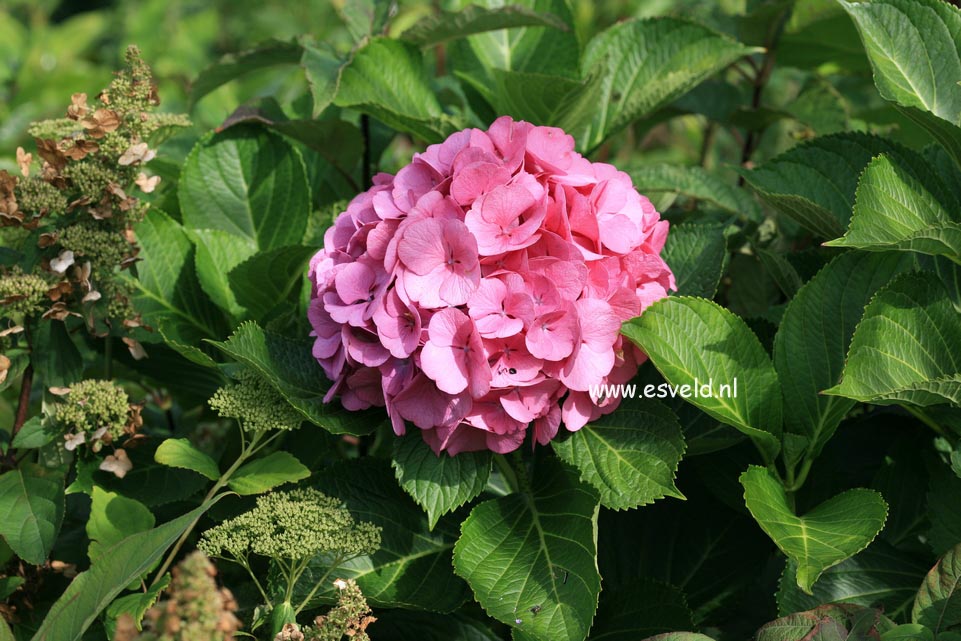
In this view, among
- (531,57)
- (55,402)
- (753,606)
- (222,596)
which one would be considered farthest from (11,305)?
(753,606)

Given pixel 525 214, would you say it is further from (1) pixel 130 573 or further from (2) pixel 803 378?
(1) pixel 130 573

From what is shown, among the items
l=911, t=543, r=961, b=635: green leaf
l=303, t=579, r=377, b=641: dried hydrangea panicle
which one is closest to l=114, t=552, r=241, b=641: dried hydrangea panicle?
l=303, t=579, r=377, b=641: dried hydrangea panicle

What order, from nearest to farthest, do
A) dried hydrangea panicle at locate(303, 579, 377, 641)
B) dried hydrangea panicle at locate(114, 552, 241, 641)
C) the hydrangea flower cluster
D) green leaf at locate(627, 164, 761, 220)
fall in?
dried hydrangea panicle at locate(114, 552, 241, 641) < dried hydrangea panicle at locate(303, 579, 377, 641) < the hydrangea flower cluster < green leaf at locate(627, 164, 761, 220)

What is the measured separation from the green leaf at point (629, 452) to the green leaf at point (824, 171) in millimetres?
334

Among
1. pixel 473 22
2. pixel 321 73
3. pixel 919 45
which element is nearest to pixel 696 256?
pixel 919 45

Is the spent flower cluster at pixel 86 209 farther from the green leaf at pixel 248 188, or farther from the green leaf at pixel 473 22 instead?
the green leaf at pixel 473 22

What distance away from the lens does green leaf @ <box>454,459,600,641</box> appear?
1.07 meters

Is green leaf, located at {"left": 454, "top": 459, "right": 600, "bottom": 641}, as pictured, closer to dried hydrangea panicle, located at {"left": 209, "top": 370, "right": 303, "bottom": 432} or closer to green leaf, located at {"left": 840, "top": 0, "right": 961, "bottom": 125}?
dried hydrangea panicle, located at {"left": 209, "top": 370, "right": 303, "bottom": 432}

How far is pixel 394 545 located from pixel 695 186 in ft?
2.44

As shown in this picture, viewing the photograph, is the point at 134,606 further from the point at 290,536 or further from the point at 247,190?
the point at 247,190

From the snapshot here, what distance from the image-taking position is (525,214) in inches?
43.9

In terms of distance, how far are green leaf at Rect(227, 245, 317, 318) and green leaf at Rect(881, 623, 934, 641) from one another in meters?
0.83

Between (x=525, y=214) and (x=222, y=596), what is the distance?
21.4 inches

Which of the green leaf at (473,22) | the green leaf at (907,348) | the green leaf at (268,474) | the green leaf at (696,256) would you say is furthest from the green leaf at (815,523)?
the green leaf at (473,22)
